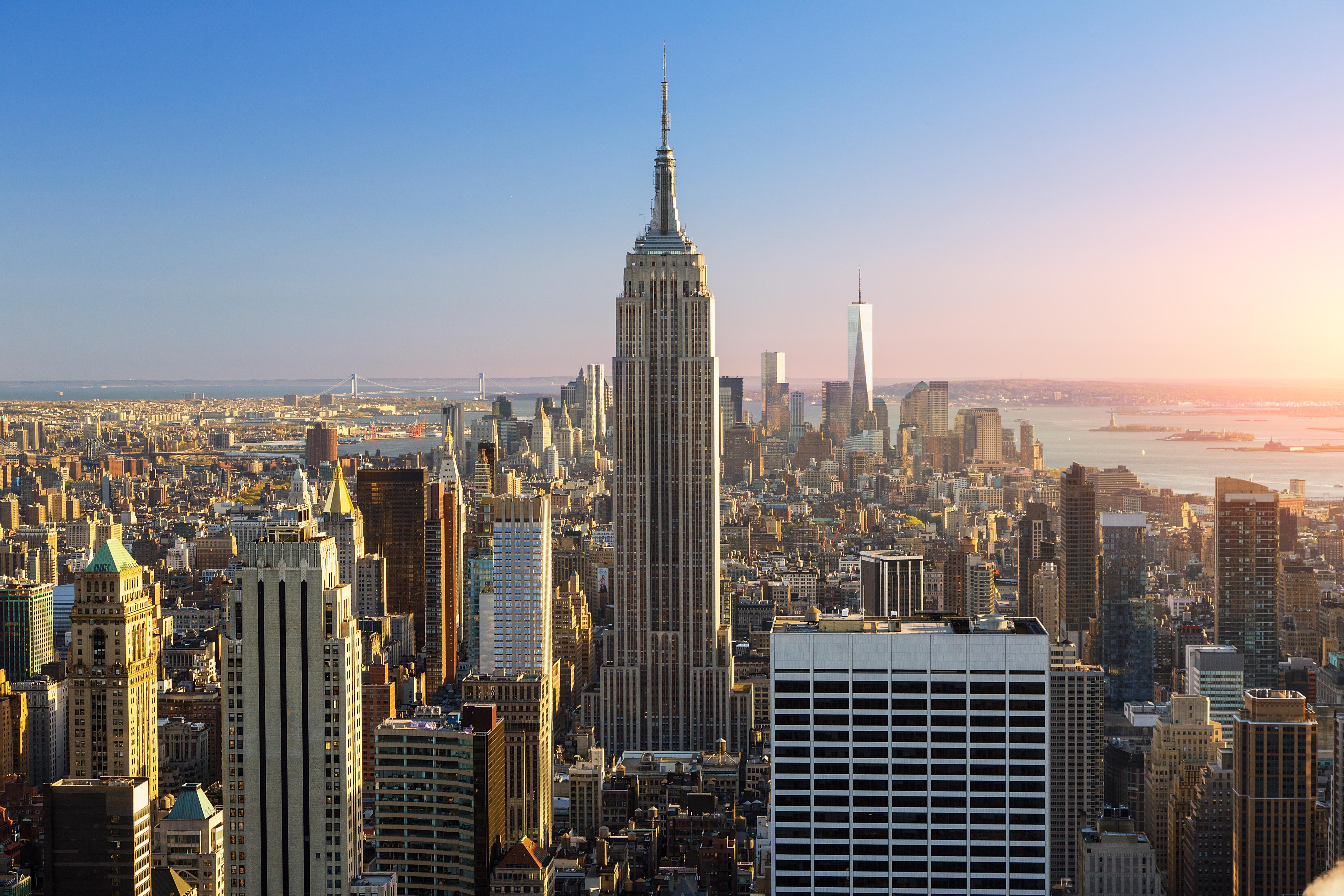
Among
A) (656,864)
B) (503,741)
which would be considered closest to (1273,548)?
(656,864)

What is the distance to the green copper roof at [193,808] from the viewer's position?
452 inches

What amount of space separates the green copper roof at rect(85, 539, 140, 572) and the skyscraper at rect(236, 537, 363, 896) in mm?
5313

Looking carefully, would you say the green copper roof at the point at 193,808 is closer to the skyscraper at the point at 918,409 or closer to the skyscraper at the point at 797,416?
the skyscraper at the point at 918,409

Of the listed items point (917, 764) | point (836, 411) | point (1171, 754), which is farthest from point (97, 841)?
point (836, 411)

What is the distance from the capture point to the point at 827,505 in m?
31.8

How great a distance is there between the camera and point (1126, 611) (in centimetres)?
2228

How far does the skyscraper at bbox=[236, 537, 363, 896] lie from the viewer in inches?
415

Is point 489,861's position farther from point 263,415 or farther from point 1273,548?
point 1273,548

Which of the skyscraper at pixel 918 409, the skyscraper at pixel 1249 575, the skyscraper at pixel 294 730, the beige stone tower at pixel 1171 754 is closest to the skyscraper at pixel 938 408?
the skyscraper at pixel 918 409

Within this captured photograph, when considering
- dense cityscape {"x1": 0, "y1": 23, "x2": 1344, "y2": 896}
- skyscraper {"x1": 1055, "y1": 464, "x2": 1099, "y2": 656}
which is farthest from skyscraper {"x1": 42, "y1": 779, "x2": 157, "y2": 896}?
skyscraper {"x1": 1055, "y1": 464, "x2": 1099, "y2": 656}

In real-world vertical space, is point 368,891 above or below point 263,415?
below

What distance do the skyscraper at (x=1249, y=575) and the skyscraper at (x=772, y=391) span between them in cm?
815

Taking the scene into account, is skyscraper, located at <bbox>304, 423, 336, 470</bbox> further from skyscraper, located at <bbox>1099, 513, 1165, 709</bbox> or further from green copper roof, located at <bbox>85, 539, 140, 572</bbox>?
skyscraper, located at <bbox>1099, 513, 1165, 709</bbox>

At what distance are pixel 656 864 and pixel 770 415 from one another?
577 inches
